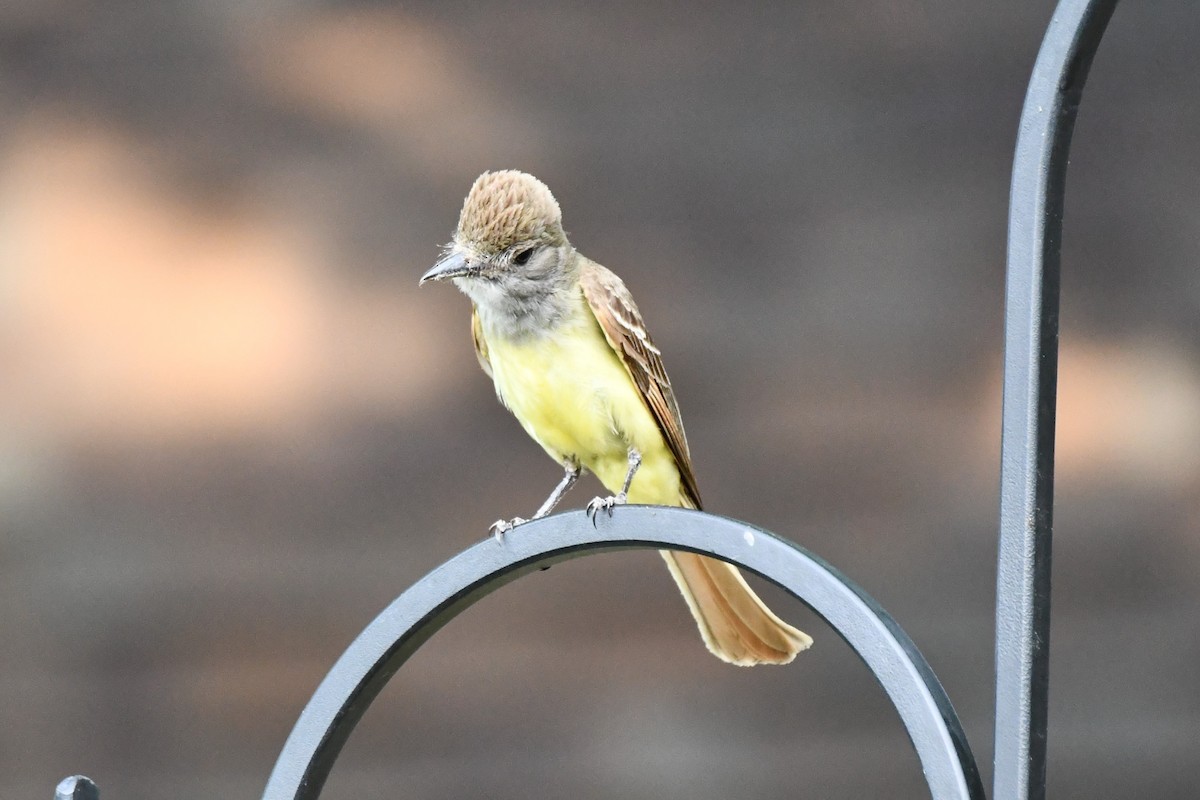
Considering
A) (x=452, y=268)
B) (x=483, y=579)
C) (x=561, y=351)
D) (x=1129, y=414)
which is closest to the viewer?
(x=483, y=579)

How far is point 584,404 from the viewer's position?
→ 7.14 feet

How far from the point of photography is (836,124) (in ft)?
11.5

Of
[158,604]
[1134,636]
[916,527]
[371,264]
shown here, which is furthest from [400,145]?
[1134,636]

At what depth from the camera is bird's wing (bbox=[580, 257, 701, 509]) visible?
7.25 feet

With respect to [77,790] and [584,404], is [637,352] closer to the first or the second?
[584,404]

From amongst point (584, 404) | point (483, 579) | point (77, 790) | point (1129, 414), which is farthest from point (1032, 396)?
point (1129, 414)

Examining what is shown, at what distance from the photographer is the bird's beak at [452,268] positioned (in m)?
2.05

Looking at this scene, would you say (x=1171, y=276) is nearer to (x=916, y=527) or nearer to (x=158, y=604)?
(x=916, y=527)

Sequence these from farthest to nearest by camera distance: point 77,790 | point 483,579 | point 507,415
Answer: point 507,415
point 483,579
point 77,790

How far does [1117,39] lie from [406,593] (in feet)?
8.62

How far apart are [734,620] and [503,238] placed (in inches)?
26.7

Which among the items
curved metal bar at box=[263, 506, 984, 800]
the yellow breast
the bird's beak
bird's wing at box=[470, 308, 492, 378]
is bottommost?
curved metal bar at box=[263, 506, 984, 800]

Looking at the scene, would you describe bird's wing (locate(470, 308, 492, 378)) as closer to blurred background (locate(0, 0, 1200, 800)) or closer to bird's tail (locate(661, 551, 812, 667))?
bird's tail (locate(661, 551, 812, 667))

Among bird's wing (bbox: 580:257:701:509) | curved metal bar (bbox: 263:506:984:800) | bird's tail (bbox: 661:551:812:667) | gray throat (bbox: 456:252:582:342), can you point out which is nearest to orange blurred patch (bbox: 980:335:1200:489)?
bird's wing (bbox: 580:257:701:509)
